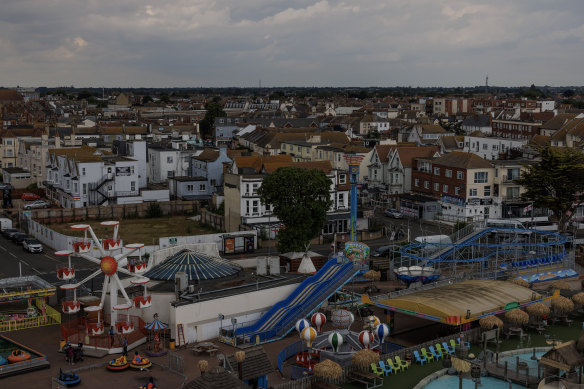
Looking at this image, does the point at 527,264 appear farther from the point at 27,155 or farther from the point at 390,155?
the point at 27,155

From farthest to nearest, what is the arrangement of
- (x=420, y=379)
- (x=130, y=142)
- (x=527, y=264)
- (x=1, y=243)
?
1. (x=130, y=142)
2. (x=1, y=243)
3. (x=527, y=264)
4. (x=420, y=379)

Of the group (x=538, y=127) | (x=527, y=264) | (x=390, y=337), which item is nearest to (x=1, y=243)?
(x=390, y=337)

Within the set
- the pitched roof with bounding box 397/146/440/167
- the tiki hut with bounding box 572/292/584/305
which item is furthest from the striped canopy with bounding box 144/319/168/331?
the pitched roof with bounding box 397/146/440/167

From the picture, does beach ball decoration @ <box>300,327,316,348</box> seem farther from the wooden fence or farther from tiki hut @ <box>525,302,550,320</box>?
the wooden fence

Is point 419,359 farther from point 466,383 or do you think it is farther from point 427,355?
point 466,383

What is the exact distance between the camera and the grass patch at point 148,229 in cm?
6250

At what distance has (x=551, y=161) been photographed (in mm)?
60656

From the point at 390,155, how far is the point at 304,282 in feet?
141

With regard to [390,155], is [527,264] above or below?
below

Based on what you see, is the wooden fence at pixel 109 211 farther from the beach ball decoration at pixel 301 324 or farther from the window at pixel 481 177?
the beach ball decoration at pixel 301 324

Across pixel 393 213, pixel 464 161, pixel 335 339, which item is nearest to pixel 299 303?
pixel 335 339

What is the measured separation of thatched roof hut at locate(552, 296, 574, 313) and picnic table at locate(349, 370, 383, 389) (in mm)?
13236

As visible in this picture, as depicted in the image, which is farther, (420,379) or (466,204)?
(466,204)

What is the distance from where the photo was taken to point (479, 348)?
1356 inches
